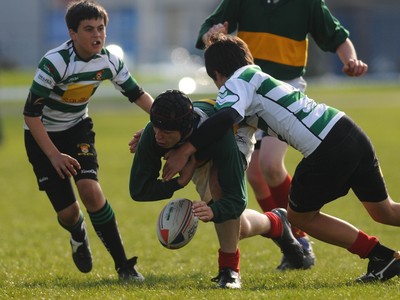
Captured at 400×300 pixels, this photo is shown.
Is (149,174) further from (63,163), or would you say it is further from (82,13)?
(82,13)

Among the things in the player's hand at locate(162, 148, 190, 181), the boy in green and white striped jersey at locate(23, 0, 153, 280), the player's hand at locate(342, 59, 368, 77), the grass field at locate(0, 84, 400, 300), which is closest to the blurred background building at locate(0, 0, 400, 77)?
the grass field at locate(0, 84, 400, 300)

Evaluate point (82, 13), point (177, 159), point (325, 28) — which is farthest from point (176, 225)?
point (325, 28)

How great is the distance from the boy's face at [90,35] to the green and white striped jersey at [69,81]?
92mm

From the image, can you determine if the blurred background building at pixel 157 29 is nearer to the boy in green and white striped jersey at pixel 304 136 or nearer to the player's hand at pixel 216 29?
the player's hand at pixel 216 29

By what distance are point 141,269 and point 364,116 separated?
1796cm

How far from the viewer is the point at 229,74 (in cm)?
554

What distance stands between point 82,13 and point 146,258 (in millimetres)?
2361

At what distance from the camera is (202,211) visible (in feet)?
16.7

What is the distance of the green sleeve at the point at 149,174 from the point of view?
533 centimetres

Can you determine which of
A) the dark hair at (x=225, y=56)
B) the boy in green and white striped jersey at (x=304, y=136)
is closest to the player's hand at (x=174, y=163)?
the boy in green and white striped jersey at (x=304, y=136)

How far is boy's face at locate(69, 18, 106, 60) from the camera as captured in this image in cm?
607

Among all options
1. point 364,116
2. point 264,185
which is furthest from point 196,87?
point 264,185

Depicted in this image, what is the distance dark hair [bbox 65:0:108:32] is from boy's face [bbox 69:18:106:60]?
0.03 meters

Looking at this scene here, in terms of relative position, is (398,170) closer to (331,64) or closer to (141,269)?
(141,269)
